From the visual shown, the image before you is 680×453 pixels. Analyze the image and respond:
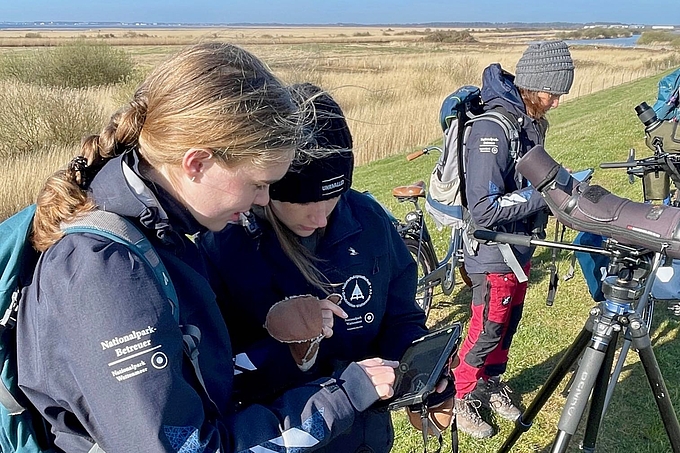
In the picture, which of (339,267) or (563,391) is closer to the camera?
(339,267)

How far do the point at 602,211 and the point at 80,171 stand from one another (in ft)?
4.55

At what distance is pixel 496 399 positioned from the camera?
11.4 feet

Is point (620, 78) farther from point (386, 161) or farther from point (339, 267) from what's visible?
point (339, 267)

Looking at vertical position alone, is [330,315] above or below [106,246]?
below

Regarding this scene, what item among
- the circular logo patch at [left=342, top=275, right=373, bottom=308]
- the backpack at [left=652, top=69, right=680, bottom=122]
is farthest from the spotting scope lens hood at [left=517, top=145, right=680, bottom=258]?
the backpack at [left=652, top=69, right=680, bottom=122]

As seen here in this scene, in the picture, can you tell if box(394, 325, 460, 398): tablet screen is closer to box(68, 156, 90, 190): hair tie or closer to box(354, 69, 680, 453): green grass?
box(68, 156, 90, 190): hair tie

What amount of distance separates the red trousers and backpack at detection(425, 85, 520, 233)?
58 centimetres

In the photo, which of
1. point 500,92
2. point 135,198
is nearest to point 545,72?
point 500,92

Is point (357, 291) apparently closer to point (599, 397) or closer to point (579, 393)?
point (579, 393)

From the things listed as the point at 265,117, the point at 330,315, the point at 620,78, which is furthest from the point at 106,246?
the point at 620,78

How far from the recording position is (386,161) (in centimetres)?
1216

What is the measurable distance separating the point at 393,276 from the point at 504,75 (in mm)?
1863

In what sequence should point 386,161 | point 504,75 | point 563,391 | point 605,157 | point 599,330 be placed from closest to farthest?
point 599,330 < point 504,75 < point 563,391 < point 605,157 < point 386,161

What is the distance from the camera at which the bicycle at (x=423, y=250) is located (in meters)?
4.52
